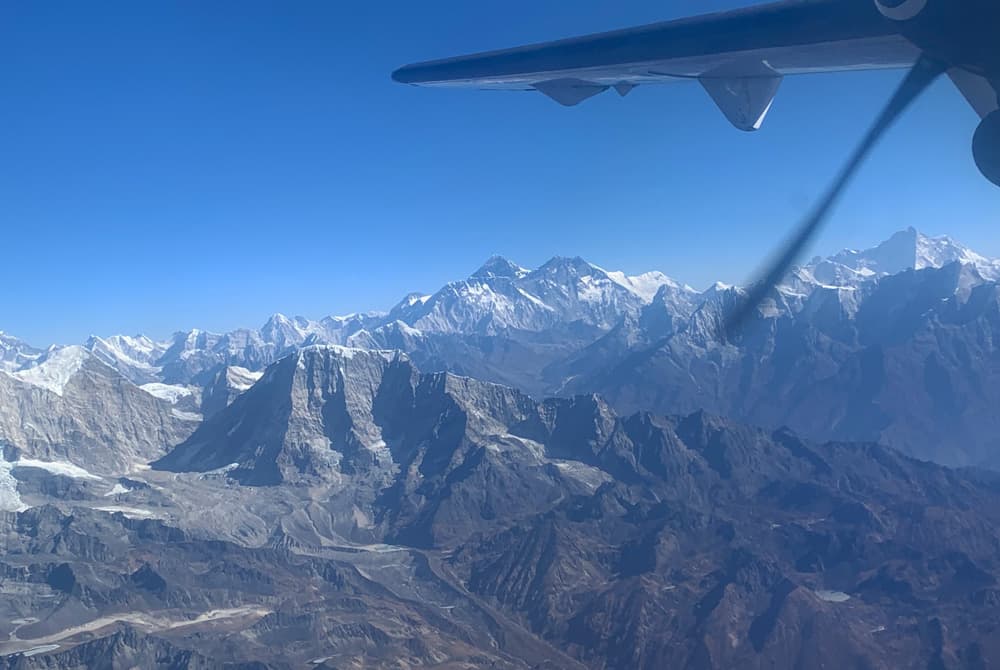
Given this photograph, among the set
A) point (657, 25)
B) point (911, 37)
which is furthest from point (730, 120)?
point (911, 37)

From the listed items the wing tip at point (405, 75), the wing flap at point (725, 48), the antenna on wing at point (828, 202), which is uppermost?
the wing tip at point (405, 75)

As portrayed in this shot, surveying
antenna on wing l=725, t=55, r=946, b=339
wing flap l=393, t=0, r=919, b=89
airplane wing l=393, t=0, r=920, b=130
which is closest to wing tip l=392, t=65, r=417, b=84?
airplane wing l=393, t=0, r=920, b=130

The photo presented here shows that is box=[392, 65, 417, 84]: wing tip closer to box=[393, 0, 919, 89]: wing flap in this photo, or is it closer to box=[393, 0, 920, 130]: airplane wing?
box=[393, 0, 920, 130]: airplane wing

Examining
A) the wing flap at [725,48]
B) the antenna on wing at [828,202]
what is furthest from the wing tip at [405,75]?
the antenna on wing at [828,202]

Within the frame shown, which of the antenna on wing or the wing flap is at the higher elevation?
the wing flap

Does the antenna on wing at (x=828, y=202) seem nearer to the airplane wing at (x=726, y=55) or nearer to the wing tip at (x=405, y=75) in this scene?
the airplane wing at (x=726, y=55)
